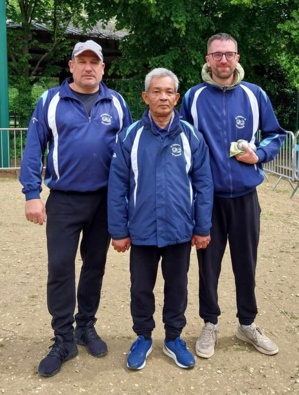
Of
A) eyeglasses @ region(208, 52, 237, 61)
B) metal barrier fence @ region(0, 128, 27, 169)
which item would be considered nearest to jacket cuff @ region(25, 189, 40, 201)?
eyeglasses @ region(208, 52, 237, 61)

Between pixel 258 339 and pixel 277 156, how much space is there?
6.40m

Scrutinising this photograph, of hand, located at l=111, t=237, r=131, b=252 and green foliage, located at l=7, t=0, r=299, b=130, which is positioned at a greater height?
green foliage, located at l=7, t=0, r=299, b=130

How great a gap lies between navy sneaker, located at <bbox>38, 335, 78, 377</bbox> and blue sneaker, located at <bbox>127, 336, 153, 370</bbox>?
1.33 feet

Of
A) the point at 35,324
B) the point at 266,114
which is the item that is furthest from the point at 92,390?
the point at 266,114

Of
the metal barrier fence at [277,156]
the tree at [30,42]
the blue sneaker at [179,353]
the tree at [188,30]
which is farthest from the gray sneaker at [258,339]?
the tree at [30,42]

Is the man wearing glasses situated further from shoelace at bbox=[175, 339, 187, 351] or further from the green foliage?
the green foliage

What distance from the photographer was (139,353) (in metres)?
3.19

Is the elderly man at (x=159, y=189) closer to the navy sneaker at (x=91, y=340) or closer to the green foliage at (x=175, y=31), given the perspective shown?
the navy sneaker at (x=91, y=340)

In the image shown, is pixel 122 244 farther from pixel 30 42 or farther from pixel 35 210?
pixel 30 42

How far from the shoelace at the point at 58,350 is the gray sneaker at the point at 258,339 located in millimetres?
1296

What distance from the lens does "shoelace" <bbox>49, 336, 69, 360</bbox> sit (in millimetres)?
3156

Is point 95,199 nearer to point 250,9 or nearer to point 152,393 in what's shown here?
point 152,393

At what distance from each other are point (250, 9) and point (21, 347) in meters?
12.0

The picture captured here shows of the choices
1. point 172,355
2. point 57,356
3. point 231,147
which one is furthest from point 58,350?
point 231,147
